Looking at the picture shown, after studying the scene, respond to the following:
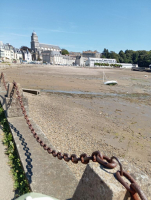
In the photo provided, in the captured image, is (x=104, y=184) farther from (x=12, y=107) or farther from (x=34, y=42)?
(x=34, y=42)

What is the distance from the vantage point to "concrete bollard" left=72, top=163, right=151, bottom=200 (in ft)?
Result: 4.30

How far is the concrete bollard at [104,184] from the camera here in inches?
51.6

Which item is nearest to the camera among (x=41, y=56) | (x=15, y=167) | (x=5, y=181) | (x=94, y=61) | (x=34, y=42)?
(x=5, y=181)

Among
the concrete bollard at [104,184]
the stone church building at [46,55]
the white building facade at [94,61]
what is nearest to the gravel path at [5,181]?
the concrete bollard at [104,184]

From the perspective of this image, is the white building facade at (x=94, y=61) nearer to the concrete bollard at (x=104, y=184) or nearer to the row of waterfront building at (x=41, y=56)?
the row of waterfront building at (x=41, y=56)

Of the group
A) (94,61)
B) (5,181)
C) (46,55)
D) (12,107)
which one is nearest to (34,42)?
(46,55)

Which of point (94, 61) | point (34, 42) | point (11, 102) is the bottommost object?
point (11, 102)

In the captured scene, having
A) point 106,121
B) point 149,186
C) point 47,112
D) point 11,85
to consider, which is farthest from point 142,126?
point 149,186

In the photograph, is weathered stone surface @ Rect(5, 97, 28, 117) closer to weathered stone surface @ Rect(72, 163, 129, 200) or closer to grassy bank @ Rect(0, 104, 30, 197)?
grassy bank @ Rect(0, 104, 30, 197)

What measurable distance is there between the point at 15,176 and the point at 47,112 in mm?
6363

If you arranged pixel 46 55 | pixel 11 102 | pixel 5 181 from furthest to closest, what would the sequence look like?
pixel 46 55, pixel 11 102, pixel 5 181

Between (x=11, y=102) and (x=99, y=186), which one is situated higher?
(x=11, y=102)

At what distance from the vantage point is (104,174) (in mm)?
1443

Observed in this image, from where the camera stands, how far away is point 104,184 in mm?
1364
